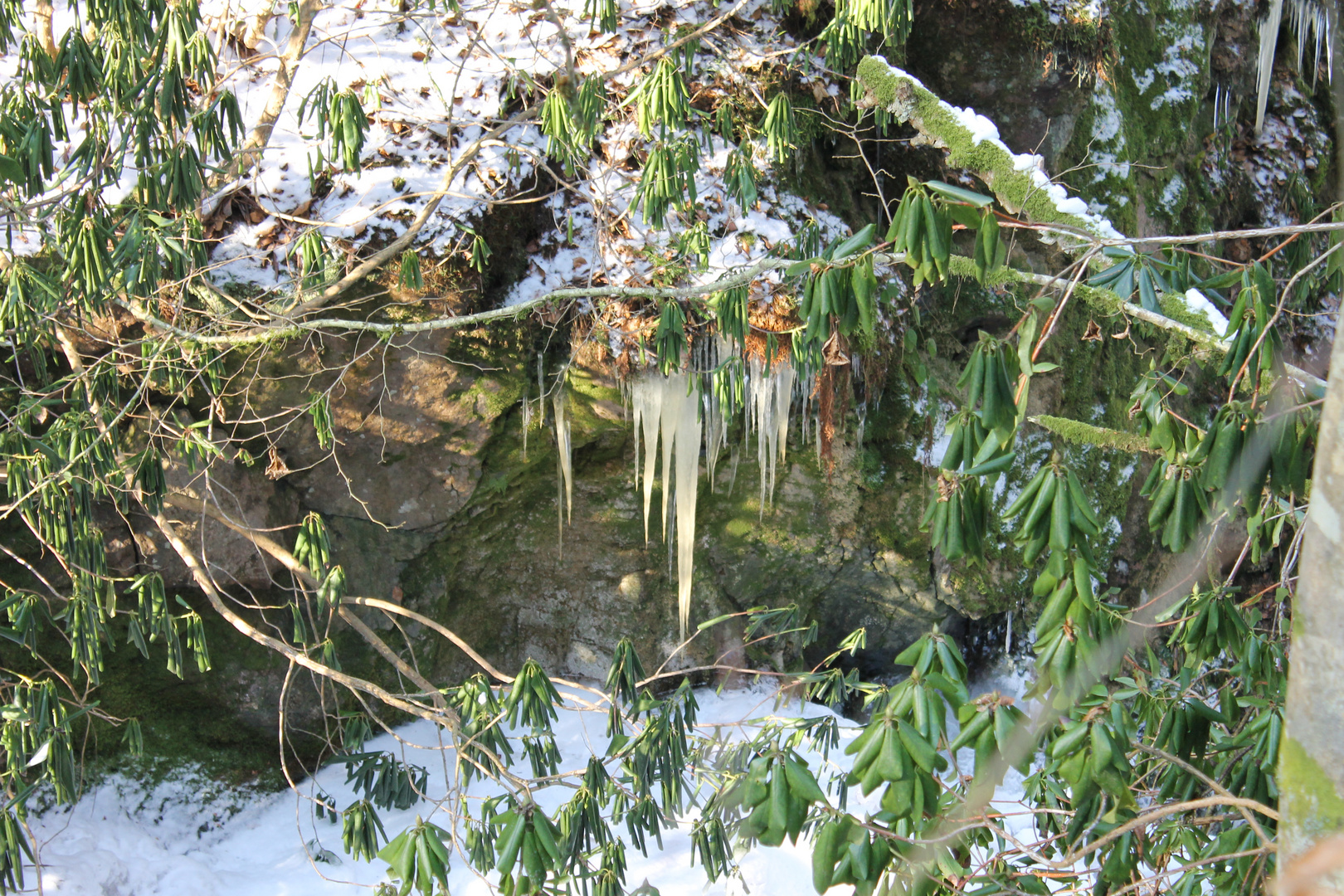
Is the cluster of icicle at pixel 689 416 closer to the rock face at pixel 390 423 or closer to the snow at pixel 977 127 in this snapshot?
the rock face at pixel 390 423

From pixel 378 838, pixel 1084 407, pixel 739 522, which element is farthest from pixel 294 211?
pixel 1084 407

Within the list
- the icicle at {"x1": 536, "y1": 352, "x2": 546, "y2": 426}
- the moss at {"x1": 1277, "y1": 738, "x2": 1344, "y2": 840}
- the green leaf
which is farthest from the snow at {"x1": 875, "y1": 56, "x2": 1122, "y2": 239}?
the moss at {"x1": 1277, "y1": 738, "x2": 1344, "y2": 840}

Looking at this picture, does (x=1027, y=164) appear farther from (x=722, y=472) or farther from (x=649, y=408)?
(x=722, y=472)

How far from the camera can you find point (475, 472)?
4.64 metres

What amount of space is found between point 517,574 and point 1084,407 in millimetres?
3786

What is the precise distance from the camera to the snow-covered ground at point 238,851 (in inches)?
157

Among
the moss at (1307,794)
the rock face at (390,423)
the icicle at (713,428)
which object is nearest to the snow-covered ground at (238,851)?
the icicle at (713,428)

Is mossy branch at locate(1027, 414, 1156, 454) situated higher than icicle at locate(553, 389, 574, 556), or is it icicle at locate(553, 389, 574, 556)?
mossy branch at locate(1027, 414, 1156, 454)

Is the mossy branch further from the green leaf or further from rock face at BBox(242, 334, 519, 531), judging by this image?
rock face at BBox(242, 334, 519, 531)

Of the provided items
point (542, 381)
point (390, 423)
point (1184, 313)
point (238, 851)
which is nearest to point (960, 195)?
point (1184, 313)

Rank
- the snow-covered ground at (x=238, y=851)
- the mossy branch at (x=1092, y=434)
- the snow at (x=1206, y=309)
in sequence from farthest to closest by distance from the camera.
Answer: the snow-covered ground at (x=238, y=851) < the mossy branch at (x=1092, y=434) < the snow at (x=1206, y=309)

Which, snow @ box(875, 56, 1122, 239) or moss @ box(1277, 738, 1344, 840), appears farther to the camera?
snow @ box(875, 56, 1122, 239)

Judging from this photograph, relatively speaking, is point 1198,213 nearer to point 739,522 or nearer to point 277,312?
point 739,522

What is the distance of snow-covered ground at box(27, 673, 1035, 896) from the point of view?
398cm
